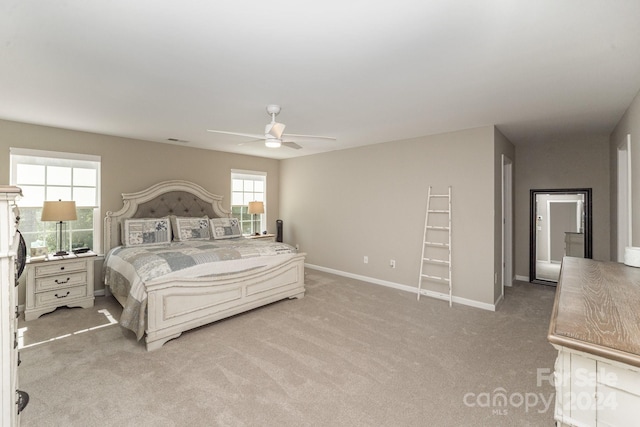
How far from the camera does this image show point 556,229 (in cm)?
494

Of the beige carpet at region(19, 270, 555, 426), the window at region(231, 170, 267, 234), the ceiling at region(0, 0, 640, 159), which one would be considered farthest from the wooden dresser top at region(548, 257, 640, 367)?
the window at region(231, 170, 267, 234)

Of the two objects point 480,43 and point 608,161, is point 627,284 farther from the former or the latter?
point 608,161

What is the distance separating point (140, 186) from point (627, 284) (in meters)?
5.56

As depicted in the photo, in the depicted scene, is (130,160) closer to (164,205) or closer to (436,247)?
(164,205)

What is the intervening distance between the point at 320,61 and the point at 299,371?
2.40 metres

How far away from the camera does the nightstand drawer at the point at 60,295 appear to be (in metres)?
3.45

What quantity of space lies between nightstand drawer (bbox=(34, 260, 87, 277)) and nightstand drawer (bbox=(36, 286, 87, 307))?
0.23 m

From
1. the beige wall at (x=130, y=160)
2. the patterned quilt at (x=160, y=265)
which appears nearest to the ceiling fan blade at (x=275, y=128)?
the patterned quilt at (x=160, y=265)

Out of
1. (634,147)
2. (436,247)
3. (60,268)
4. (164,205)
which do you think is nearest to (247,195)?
(164,205)

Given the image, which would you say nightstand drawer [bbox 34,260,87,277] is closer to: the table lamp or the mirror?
the table lamp

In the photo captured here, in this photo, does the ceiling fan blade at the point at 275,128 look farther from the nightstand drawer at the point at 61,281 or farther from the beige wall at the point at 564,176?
the beige wall at the point at 564,176

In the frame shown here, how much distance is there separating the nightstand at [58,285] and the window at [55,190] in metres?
0.49

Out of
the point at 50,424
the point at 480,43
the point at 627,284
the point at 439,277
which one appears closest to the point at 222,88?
the point at 480,43

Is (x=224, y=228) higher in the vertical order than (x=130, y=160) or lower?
lower
